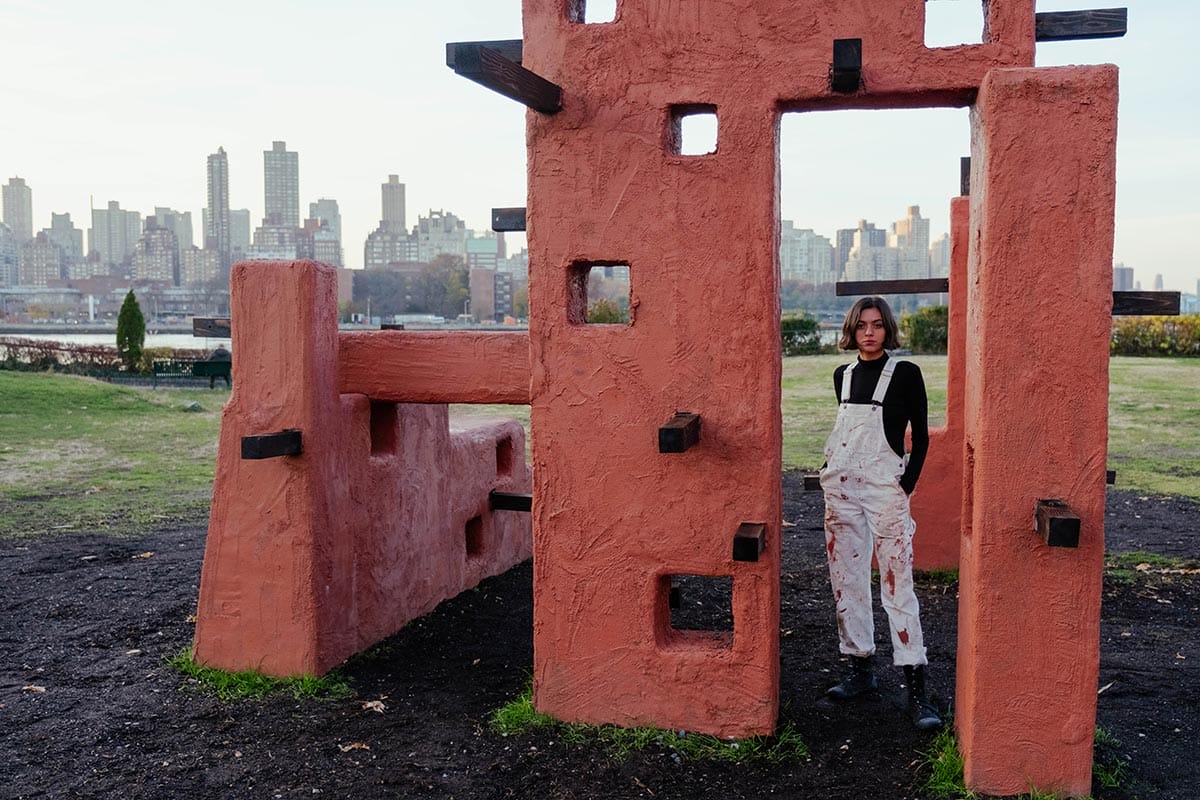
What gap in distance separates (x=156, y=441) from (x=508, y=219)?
11651 millimetres

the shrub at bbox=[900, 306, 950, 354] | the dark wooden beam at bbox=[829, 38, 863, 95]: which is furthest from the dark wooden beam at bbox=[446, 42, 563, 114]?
the shrub at bbox=[900, 306, 950, 354]

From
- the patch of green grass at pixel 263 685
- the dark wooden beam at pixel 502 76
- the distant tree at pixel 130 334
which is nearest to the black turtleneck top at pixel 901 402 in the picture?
the dark wooden beam at pixel 502 76

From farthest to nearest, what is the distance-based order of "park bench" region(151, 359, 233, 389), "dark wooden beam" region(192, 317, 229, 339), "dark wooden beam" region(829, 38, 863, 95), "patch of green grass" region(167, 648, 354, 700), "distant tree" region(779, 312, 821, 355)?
"distant tree" region(779, 312, 821, 355) < "park bench" region(151, 359, 233, 389) < "dark wooden beam" region(192, 317, 229, 339) < "patch of green grass" region(167, 648, 354, 700) < "dark wooden beam" region(829, 38, 863, 95)

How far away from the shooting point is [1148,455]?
13688 mm

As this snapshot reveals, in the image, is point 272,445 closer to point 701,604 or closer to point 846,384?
point 846,384

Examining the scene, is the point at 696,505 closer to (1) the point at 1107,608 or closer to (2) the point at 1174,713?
(2) the point at 1174,713

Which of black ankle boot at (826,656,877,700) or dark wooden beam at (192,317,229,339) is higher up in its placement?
dark wooden beam at (192,317,229,339)

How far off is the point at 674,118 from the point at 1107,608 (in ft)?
16.3

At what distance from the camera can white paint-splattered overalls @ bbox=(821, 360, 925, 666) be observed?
16.3ft

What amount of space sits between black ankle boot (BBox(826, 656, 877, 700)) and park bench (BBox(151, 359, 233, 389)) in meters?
20.6

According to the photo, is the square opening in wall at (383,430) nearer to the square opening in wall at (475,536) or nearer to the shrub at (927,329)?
the square opening in wall at (475,536)

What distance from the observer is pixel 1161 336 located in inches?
1020

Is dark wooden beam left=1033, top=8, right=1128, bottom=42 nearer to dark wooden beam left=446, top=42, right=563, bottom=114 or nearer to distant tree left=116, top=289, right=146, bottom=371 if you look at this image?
dark wooden beam left=446, top=42, right=563, bottom=114

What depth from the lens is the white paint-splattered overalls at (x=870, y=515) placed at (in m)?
4.98
